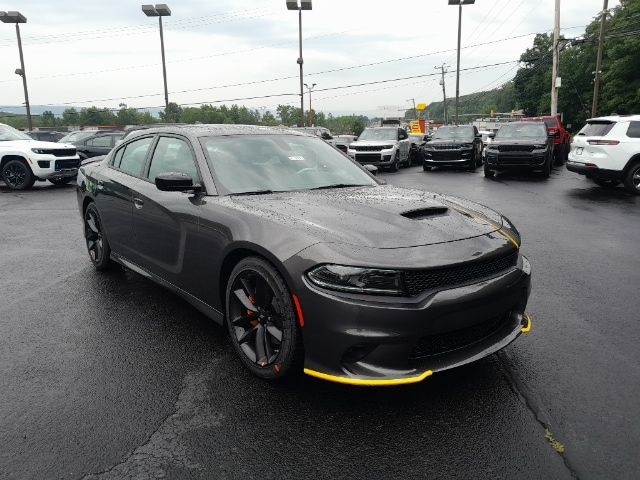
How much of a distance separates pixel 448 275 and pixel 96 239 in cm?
436

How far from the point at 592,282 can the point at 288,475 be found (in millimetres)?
4168

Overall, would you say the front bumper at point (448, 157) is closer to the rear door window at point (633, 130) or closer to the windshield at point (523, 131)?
the windshield at point (523, 131)

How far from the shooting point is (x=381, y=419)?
8.94ft

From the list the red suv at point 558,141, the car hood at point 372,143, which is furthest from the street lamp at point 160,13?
the red suv at point 558,141

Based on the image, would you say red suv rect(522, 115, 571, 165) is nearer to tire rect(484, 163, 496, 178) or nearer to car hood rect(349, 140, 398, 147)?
tire rect(484, 163, 496, 178)

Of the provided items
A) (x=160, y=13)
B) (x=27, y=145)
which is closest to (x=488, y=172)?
(x=27, y=145)

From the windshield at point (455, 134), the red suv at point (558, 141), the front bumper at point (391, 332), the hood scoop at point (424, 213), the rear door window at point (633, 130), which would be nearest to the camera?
the front bumper at point (391, 332)

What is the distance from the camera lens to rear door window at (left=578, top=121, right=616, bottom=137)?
1165 centimetres

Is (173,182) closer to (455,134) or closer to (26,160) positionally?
(26,160)

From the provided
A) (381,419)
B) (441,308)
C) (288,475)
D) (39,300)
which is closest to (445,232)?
(441,308)

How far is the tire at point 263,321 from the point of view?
286cm

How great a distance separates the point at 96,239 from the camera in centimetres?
566

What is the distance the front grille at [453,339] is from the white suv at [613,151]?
33.9ft

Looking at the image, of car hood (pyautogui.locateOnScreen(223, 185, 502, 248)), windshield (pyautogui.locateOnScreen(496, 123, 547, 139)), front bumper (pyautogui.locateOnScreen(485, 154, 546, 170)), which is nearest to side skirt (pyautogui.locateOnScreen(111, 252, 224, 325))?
car hood (pyautogui.locateOnScreen(223, 185, 502, 248))
